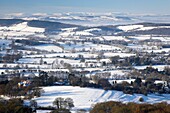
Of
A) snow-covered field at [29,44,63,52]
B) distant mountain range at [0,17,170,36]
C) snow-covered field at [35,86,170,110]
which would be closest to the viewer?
snow-covered field at [35,86,170,110]

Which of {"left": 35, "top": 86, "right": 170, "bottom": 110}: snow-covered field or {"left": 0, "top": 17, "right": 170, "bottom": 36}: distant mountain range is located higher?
{"left": 35, "top": 86, "right": 170, "bottom": 110}: snow-covered field

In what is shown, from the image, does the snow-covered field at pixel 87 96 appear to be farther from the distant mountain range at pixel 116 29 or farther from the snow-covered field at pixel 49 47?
the distant mountain range at pixel 116 29

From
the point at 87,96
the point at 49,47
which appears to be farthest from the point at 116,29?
the point at 87,96

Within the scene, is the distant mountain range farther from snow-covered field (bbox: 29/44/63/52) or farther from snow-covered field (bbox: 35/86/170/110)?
snow-covered field (bbox: 35/86/170/110)

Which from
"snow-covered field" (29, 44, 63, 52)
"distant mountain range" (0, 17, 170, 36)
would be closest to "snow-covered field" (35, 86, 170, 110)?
"snow-covered field" (29, 44, 63, 52)

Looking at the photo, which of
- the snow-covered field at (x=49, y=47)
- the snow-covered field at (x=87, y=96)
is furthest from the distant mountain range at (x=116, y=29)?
the snow-covered field at (x=87, y=96)

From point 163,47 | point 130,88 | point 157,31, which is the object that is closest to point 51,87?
point 130,88

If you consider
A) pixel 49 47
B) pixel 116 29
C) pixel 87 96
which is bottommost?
pixel 116 29

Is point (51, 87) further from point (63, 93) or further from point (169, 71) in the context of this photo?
point (169, 71)

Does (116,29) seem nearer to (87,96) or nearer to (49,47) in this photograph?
(49,47)
